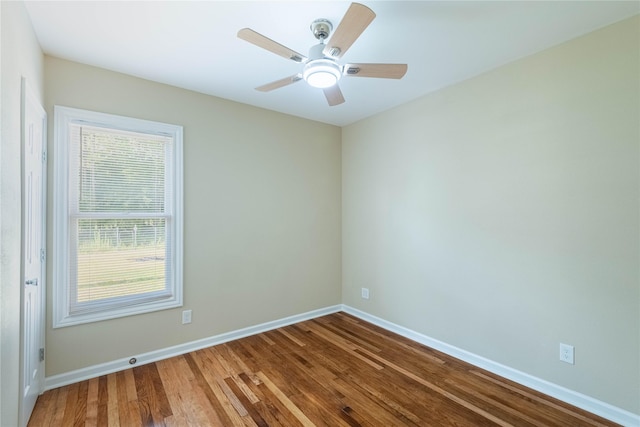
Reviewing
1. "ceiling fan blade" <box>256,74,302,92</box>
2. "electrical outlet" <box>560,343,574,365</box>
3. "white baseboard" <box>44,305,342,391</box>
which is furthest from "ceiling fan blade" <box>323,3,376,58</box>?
"white baseboard" <box>44,305,342,391</box>

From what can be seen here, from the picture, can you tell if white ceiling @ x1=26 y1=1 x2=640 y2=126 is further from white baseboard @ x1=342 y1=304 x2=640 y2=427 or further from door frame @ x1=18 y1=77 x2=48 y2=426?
white baseboard @ x1=342 y1=304 x2=640 y2=427

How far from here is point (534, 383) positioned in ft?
7.55

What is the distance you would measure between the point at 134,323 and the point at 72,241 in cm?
88

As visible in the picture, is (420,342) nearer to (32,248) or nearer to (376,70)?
(376,70)

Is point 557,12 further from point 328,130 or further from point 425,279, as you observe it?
point 328,130

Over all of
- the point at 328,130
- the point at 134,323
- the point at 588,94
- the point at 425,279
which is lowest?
the point at 134,323

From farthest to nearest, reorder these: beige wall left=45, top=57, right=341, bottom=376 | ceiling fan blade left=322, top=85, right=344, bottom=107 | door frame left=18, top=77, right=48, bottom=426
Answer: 1. beige wall left=45, top=57, right=341, bottom=376
2. ceiling fan blade left=322, top=85, right=344, bottom=107
3. door frame left=18, top=77, right=48, bottom=426

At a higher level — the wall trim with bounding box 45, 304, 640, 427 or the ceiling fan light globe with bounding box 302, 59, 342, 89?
the ceiling fan light globe with bounding box 302, 59, 342, 89

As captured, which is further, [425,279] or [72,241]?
[425,279]

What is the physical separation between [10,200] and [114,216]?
111 centimetres

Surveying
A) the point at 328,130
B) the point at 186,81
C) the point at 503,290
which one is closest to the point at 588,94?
the point at 503,290

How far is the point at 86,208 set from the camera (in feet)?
8.04

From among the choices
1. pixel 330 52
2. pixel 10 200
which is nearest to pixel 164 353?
pixel 10 200

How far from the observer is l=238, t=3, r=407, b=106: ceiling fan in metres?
1.46
